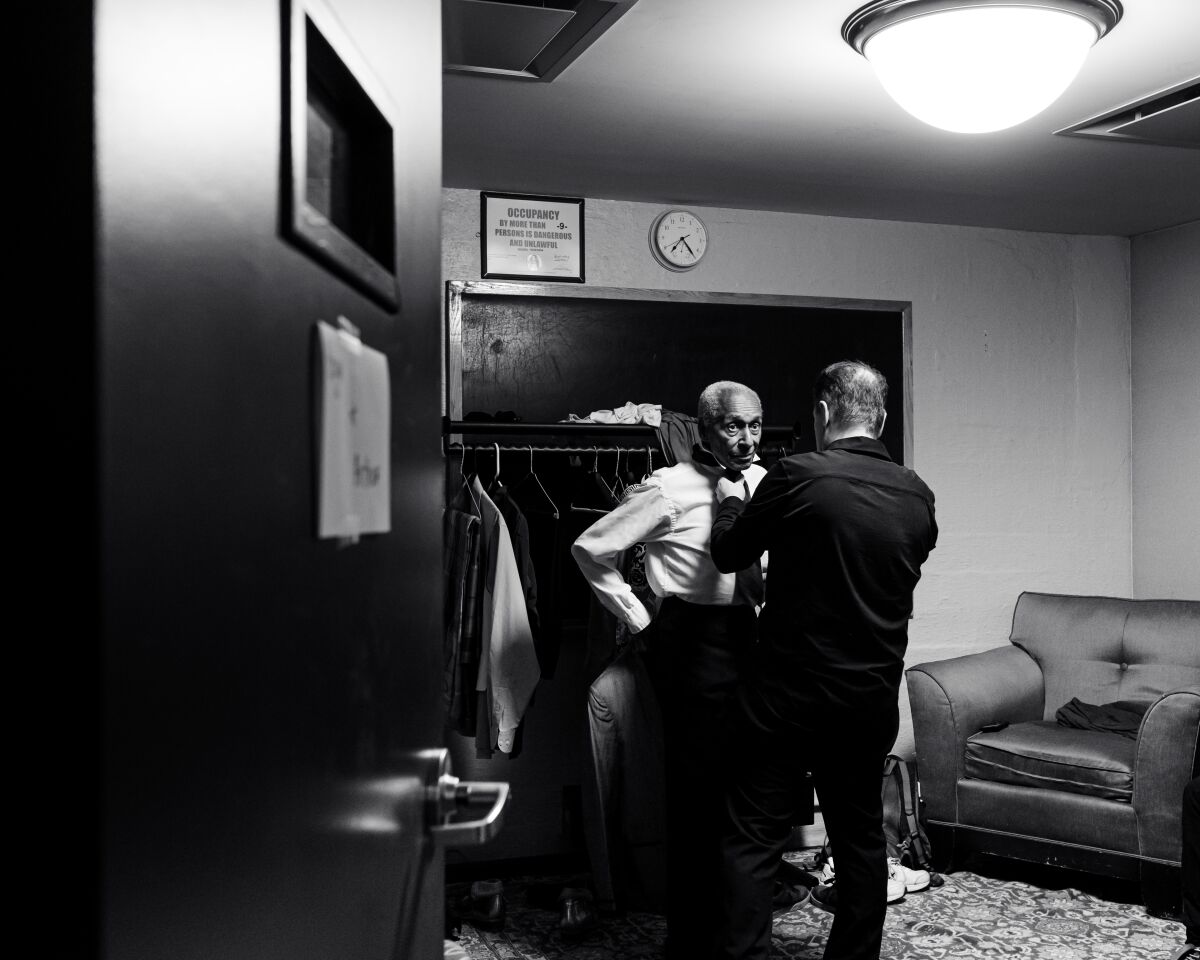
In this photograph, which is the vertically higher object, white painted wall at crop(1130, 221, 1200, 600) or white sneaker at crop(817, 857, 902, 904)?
white painted wall at crop(1130, 221, 1200, 600)

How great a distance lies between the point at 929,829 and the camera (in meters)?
3.85

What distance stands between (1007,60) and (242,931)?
2282 mm

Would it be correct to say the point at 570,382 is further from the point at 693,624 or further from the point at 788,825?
the point at 788,825

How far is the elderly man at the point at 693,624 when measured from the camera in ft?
9.70

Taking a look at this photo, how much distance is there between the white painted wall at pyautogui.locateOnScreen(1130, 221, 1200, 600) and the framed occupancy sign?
2.40 metres

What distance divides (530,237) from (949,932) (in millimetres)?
2524

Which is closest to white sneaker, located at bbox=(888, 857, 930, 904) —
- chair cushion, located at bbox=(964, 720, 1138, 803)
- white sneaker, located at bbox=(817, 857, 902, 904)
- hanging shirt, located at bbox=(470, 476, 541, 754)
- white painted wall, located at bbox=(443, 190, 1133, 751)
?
white sneaker, located at bbox=(817, 857, 902, 904)

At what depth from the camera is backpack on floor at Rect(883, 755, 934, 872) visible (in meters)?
3.80

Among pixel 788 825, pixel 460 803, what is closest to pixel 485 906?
pixel 788 825

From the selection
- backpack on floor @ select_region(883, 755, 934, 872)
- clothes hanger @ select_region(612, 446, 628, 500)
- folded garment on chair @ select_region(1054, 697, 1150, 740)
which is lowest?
backpack on floor @ select_region(883, 755, 934, 872)

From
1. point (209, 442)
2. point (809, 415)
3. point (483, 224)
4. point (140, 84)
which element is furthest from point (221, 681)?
point (809, 415)

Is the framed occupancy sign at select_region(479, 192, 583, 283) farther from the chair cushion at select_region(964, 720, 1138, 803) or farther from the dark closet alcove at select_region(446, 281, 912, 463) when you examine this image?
the chair cushion at select_region(964, 720, 1138, 803)

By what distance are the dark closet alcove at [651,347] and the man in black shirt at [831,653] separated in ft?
4.62

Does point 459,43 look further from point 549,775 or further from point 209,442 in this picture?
point 549,775
